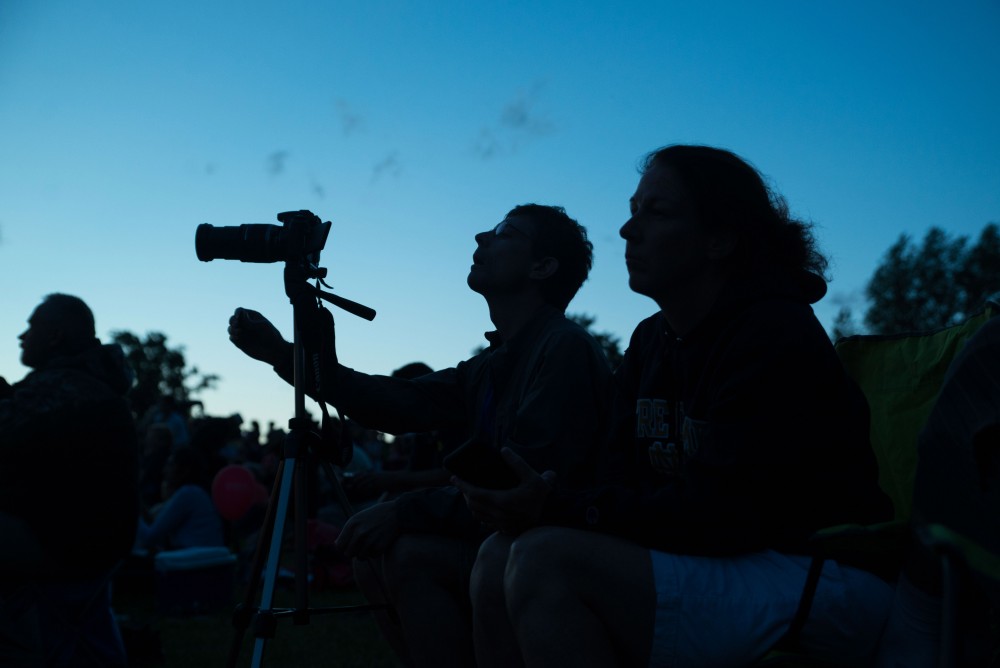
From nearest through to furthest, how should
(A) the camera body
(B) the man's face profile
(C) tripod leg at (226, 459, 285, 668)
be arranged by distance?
1. (C) tripod leg at (226, 459, 285, 668)
2. (A) the camera body
3. (B) the man's face profile

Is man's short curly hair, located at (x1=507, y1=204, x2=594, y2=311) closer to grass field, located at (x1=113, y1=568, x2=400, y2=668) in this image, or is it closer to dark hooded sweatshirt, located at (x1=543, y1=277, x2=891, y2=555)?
dark hooded sweatshirt, located at (x1=543, y1=277, x2=891, y2=555)

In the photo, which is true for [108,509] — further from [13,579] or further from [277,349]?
[277,349]

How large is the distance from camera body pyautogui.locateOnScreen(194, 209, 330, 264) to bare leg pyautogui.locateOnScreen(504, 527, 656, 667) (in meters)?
1.59

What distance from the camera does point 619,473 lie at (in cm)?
217

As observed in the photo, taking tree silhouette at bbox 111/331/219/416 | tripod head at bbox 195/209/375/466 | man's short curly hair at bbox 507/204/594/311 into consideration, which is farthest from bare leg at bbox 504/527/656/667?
tree silhouette at bbox 111/331/219/416

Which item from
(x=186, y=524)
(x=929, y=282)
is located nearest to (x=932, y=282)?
(x=929, y=282)

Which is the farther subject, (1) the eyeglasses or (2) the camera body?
(1) the eyeglasses

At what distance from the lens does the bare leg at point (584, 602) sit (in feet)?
5.07

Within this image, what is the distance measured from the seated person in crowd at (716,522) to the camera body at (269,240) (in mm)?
1346

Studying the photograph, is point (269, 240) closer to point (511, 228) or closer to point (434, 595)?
point (511, 228)

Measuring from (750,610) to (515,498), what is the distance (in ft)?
1.60

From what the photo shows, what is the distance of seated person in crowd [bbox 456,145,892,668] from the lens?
5.15ft

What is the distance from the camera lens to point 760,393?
1.72 meters

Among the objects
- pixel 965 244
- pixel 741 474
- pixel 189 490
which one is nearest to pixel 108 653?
pixel 741 474
